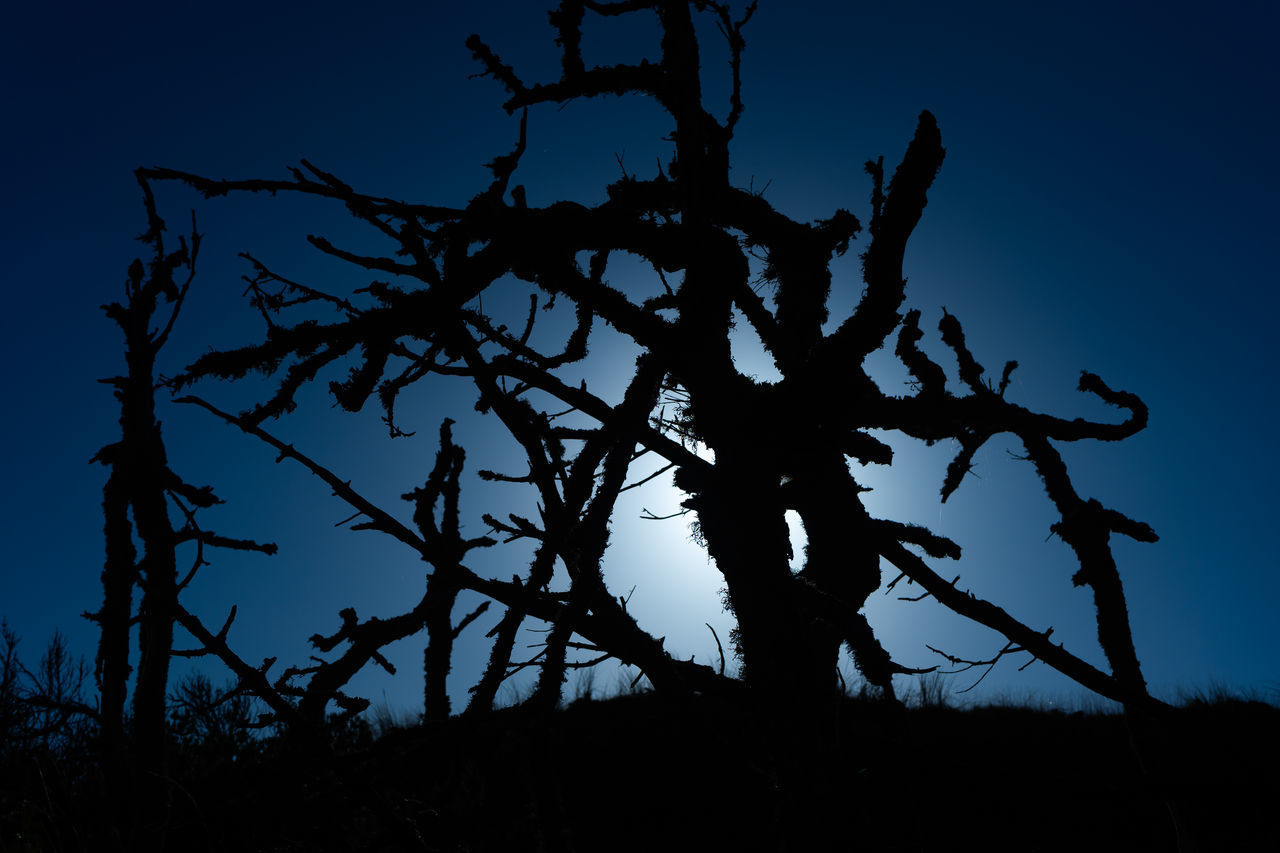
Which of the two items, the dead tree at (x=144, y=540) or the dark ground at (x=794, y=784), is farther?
the dead tree at (x=144, y=540)

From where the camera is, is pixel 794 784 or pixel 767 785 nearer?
pixel 794 784

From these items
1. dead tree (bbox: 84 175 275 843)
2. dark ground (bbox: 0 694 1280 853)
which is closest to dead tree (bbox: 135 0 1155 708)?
dark ground (bbox: 0 694 1280 853)

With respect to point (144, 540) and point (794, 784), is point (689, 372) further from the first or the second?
point (144, 540)

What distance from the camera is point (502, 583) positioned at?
7.42 ft

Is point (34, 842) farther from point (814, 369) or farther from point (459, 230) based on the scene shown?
point (814, 369)

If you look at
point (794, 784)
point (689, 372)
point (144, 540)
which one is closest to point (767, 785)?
point (794, 784)

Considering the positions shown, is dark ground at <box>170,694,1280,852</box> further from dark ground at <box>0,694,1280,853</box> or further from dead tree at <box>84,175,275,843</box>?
dead tree at <box>84,175,275,843</box>

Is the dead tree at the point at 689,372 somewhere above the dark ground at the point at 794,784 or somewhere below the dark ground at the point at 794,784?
above

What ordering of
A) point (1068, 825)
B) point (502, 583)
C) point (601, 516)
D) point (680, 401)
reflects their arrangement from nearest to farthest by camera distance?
point (601, 516)
point (502, 583)
point (680, 401)
point (1068, 825)

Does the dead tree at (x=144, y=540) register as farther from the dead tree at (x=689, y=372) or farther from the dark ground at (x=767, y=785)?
the dead tree at (x=689, y=372)

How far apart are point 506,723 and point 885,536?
196 centimetres

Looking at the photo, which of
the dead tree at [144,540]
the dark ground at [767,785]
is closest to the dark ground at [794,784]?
the dark ground at [767,785]

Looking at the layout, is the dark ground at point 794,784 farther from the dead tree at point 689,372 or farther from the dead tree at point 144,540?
the dead tree at point 144,540

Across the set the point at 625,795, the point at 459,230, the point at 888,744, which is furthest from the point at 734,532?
the point at 625,795
